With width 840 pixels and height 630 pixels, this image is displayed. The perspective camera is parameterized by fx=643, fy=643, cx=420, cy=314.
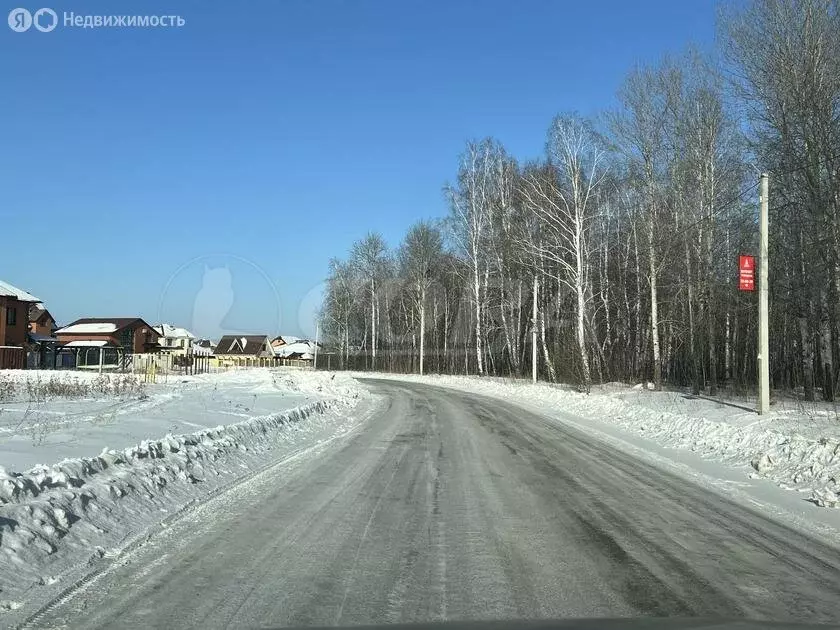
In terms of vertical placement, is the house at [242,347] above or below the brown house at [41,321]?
below

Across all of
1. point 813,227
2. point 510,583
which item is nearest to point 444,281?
point 813,227

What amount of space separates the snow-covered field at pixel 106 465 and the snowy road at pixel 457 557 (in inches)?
19.0

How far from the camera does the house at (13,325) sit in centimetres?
5653

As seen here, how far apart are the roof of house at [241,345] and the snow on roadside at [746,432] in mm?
114287

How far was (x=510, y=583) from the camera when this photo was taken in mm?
5082

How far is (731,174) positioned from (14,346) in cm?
5943

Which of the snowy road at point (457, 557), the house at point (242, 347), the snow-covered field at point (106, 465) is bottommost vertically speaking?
the snowy road at point (457, 557)

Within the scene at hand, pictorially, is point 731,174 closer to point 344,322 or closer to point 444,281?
point 444,281

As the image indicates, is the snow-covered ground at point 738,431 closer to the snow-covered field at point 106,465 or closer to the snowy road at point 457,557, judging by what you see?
the snowy road at point 457,557

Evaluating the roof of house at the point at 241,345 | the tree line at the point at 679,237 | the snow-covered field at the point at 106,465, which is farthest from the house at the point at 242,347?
the snow-covered field at the point at 106,465

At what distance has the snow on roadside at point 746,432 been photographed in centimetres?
979

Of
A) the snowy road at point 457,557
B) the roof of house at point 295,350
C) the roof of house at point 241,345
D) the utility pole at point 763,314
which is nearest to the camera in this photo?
the snowy road at point 457,557

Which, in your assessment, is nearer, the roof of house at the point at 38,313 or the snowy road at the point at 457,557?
the snowy road at the point at 457,557

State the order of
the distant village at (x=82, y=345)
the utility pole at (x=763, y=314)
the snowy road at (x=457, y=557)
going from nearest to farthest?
1. the snowy road at (x=457, y=557)
2. the utility pole at (x=763, y=314)
3. the distant village at (x=82, y=345)
